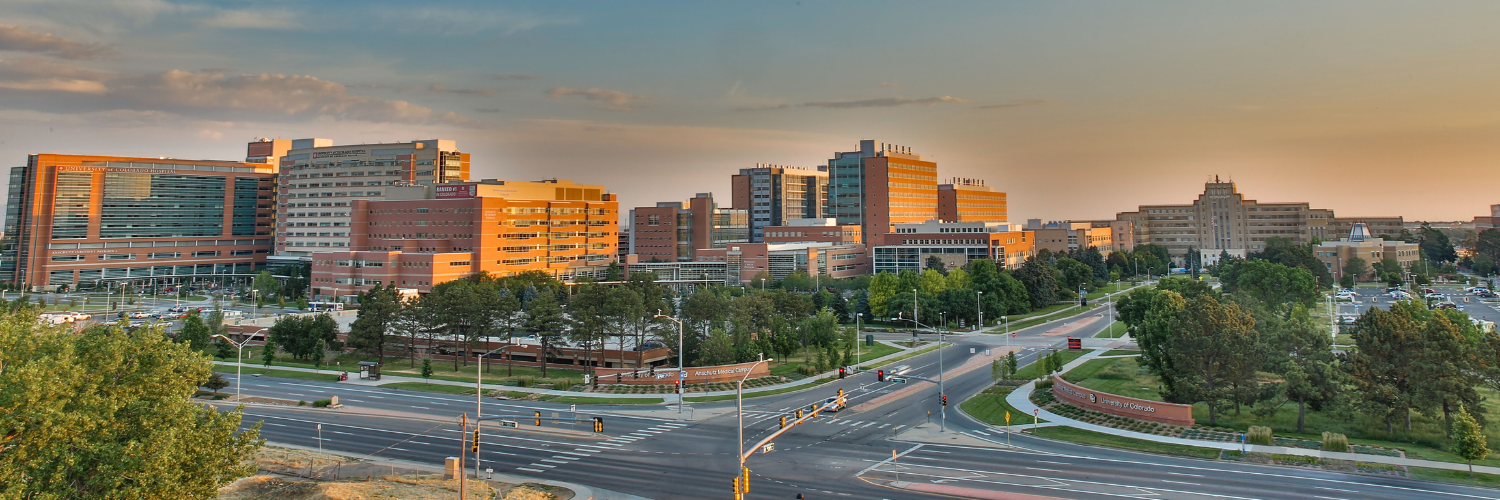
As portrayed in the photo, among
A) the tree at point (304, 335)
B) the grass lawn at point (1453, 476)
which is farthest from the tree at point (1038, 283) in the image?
the tree at point (304, 335)

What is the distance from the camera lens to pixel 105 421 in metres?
26.4

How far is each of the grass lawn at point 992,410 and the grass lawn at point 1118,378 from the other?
361 inches

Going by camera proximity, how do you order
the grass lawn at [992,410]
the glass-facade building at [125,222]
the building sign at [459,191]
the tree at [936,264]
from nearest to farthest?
the grass lawn at [992,410] < the tree at [936,264] < the building sign at [459,191] < the glass-facade building at [125,222]

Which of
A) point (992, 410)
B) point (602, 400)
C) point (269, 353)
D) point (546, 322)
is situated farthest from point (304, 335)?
point (992, 410)

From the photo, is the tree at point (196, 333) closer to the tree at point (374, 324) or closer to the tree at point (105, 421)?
the tree at point (374, 324)

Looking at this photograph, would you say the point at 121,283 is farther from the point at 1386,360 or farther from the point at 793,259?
the point at 1386,360

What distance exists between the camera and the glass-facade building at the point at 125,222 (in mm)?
166625

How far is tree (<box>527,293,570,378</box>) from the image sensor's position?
75812mm

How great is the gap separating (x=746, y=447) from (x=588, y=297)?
3238cm

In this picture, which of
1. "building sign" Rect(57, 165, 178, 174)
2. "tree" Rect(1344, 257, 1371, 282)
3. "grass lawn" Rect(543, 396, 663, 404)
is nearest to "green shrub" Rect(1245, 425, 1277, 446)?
"grass lawn" Rect(543, 396, 663, 404)

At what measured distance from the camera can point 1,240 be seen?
174250mm

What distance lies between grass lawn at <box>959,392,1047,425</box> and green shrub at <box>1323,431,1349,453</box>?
1696 cm

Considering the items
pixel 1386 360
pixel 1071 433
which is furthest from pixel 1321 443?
pixel 1071 433

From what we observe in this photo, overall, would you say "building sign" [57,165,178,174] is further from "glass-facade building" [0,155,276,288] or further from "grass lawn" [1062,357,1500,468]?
"grass lawn" [1062,357,1500,468]
